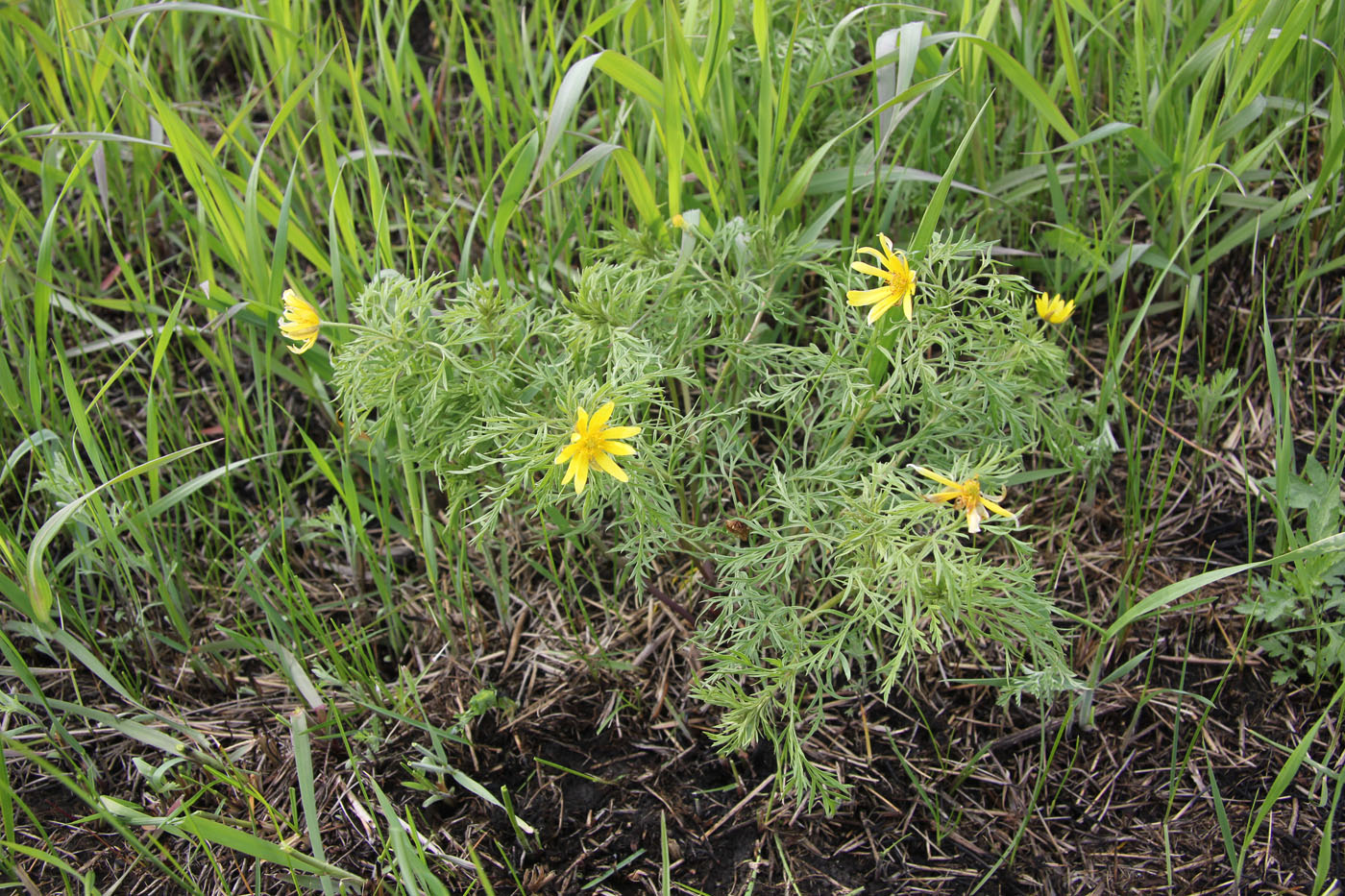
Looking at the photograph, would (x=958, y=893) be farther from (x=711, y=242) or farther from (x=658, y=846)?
(x=711, y=242)

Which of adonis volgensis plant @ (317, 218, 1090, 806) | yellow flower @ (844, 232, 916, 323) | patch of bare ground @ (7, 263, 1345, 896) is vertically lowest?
patch of bare ground @ (7, 263, 1345, 896)

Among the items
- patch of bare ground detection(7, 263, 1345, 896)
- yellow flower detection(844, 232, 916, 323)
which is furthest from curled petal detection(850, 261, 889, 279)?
patch of bare ground detection(7, 263, 1345, 896)

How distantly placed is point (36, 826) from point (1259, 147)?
259 centimetres

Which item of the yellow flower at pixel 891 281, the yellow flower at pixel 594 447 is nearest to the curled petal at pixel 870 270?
the yellow flower at pixel 891 281

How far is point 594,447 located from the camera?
1.37m

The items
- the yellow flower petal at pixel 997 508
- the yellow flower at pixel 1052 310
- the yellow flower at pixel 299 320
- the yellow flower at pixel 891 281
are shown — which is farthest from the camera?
the yellow flower at pixel 1052 310

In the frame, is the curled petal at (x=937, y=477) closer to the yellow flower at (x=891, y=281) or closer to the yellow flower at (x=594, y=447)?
the yellow flower at (x=891, y=281)

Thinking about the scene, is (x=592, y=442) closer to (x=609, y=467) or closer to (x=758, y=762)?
(x=609, y=467)

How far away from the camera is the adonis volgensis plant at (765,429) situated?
1461 mm

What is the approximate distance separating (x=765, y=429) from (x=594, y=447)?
415mm

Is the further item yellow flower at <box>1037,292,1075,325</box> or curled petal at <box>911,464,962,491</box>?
yellow flower at <box>1037,292,1075,325</box>

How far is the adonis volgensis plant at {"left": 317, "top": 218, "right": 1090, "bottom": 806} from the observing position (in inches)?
57.5

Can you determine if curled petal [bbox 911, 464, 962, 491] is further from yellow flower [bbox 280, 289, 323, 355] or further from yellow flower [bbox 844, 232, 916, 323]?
yellow flower [bbox 280, 289, 323, 355]

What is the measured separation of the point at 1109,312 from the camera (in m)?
2.27
